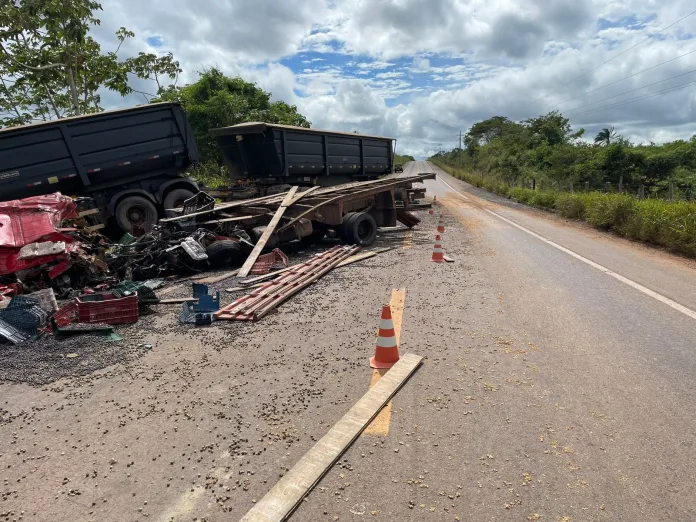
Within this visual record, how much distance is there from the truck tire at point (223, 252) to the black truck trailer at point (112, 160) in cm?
312

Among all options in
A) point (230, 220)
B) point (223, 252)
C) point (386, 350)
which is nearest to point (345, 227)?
point (230, 220)

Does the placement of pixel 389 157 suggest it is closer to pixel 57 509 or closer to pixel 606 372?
pixel 606 372

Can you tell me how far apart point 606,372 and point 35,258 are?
756cm

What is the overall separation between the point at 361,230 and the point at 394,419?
304 inches

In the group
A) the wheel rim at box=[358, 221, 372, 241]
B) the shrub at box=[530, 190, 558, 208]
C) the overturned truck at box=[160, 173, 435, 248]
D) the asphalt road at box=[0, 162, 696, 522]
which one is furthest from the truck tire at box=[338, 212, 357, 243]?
the shrub at box=[530, 190, 558, 208]

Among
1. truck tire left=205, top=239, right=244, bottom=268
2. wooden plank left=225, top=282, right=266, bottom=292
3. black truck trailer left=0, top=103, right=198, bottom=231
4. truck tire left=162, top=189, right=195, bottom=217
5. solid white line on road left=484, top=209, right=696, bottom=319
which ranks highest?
black truck trailer left=0, top=103, right=198, bottom=231

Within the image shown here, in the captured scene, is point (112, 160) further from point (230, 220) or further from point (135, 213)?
point (230, 220)

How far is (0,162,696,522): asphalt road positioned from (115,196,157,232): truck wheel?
5.20 m

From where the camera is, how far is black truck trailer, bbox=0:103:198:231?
9180 millimetres

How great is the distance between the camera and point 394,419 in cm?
325

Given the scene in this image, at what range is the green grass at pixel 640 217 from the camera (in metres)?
10.2

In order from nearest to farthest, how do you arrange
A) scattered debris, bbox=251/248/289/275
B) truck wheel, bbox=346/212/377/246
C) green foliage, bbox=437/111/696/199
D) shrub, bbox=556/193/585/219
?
1. scattered debris, bbox=251/248/289/275
2. truck wheel, bbox=346/212/377/246
3. shrub, bbox=556/193/585/219
4. green foliage, bbox=437/111/696/199

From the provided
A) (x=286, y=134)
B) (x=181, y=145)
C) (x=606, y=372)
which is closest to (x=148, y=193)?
(x=181, y=145)

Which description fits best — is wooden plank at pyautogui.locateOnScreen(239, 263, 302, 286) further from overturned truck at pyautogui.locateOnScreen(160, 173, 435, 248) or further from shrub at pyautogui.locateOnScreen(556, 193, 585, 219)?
shrub at pyautogui.locateOnScreen(556, 193, 585, 219)
